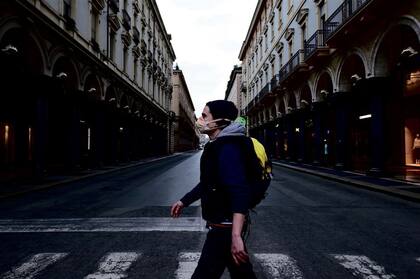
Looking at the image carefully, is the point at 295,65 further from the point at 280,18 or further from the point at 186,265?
the point at 186,265

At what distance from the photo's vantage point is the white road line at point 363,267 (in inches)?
148

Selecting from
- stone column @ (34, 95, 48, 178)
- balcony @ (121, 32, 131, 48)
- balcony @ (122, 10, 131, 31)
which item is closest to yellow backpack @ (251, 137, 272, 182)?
stone column @ (34, 95, 48, 178)

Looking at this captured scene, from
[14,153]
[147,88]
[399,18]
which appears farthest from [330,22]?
[147,88]

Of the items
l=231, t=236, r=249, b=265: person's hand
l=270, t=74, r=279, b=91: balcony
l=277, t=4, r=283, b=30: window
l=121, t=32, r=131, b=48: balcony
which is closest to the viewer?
l=231, t=236, r=249, b=265: person's hand

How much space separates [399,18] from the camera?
1252cm

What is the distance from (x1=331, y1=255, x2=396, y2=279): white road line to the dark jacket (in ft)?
7.96

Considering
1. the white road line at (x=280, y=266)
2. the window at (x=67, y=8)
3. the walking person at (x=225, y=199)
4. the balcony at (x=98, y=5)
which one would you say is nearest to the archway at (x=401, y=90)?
the white road line at (x=280, y=266)

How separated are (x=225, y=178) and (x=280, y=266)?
243 cm

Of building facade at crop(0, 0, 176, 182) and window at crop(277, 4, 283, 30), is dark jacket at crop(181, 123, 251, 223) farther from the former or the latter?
window at crop(277, 4, 283, 30)

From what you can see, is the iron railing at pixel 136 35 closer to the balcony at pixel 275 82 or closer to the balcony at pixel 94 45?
the balcony at pixel 94 45

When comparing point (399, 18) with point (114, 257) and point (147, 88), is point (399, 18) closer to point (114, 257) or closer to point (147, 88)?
point (114, 257)

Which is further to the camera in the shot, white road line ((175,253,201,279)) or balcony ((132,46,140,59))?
balcony ((132,46,140,59))

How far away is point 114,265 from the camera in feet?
13.4

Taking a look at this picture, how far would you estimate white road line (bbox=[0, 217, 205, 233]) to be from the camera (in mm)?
5977
